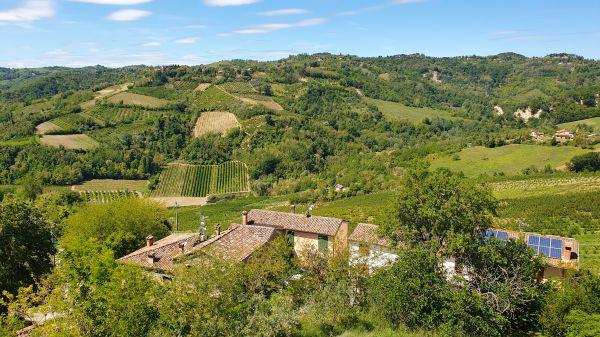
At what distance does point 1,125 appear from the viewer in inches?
5044

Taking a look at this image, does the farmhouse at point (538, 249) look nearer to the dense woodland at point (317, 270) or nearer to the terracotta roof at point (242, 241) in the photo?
the dense woodland at point (317, 270)

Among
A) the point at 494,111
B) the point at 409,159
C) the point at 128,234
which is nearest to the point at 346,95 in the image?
the point at 494,111

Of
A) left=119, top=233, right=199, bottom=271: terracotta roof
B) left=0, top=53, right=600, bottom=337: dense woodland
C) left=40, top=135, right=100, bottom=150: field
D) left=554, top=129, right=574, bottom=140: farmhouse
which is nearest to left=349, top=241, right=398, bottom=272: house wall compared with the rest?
left=0, top=53, right=600, bottom=337: dense woodland

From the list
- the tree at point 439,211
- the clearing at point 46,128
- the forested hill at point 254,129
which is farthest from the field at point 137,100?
the tree at point 439,211

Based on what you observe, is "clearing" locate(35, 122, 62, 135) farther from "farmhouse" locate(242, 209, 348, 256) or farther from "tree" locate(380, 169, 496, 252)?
"tree" locate(380, 169, 496, 252)

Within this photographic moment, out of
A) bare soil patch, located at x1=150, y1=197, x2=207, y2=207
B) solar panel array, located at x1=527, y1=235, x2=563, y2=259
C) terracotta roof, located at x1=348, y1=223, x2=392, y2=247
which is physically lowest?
bare soil patch, located at x1=150, y1=197, x2=207, y2=207

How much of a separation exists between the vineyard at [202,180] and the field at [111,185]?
4.46 metres

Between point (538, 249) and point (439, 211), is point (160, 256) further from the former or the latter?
point (538, 249)

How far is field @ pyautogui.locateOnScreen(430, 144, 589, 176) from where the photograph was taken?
89.1m

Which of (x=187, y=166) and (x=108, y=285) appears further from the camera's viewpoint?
(x=187, y=166)

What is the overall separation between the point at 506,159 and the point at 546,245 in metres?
68.3

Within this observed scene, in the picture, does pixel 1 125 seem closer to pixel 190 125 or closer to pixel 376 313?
pixel 190 125

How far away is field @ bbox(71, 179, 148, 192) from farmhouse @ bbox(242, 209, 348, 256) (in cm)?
7778

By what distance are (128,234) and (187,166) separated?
85939 millimetres
